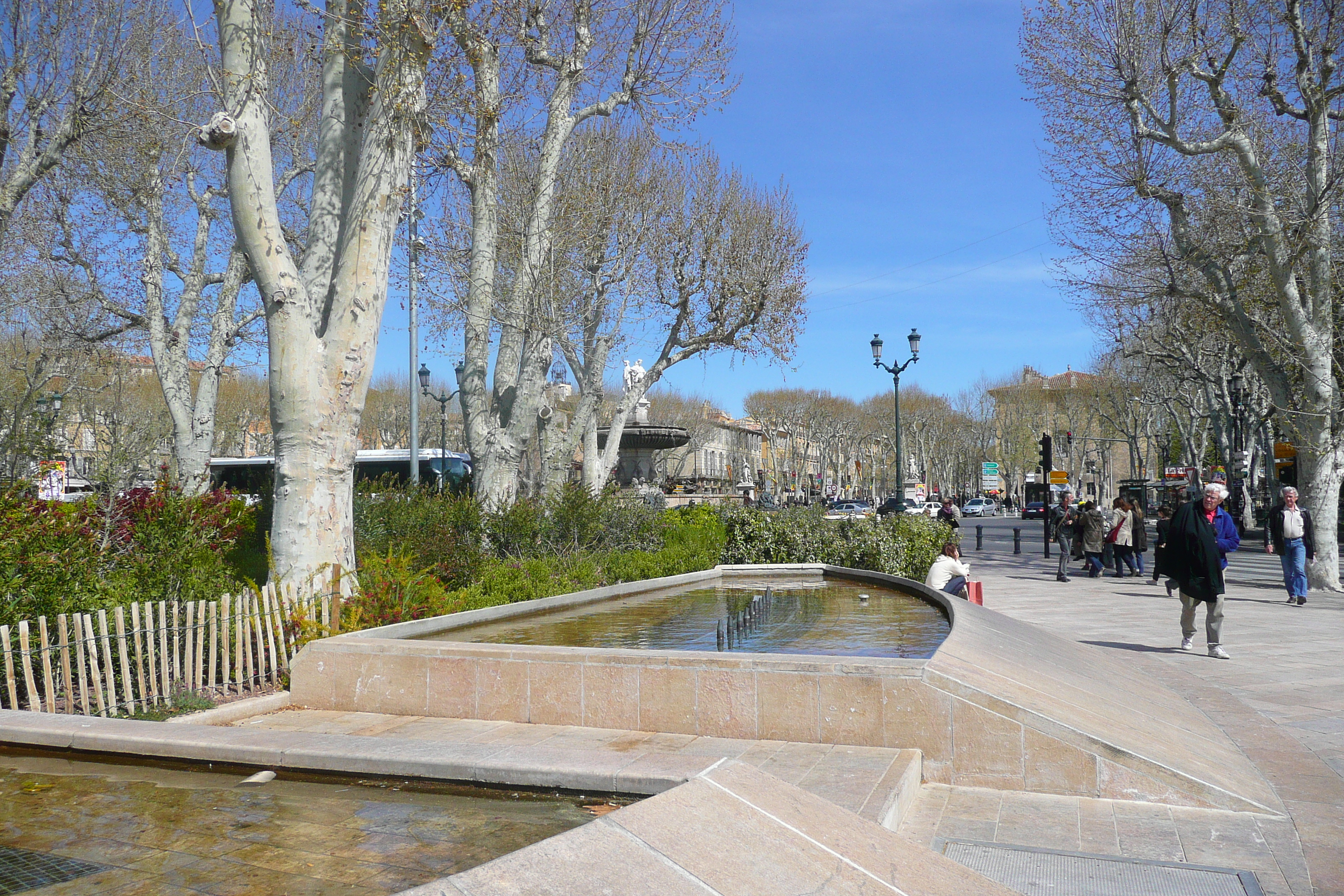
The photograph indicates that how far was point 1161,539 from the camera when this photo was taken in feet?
59.7

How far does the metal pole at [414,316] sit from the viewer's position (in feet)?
52.3

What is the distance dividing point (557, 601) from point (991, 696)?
17.2 ft

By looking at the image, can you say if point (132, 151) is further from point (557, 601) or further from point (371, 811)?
point (371, 811)

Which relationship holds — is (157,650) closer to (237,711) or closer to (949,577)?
(237,711)

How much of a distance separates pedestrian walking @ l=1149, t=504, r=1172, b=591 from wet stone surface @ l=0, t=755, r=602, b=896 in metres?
7.15

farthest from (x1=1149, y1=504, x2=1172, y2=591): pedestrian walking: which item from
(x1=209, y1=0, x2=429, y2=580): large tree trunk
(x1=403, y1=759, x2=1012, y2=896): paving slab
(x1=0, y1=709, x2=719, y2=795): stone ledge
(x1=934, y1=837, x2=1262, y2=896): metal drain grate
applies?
(x1=209, y1=0, x2=429, y2=580): large tree trunk

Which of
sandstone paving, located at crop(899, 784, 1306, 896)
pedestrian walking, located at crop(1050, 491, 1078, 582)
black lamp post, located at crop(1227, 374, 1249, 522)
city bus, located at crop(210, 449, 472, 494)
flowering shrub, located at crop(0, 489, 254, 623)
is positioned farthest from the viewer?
city bus, located at crop(210, 449, 472, 494)

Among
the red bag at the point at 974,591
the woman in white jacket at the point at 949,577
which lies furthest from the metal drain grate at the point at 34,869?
the red bag at the point at 974,591

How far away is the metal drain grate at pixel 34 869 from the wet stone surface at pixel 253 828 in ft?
0.11

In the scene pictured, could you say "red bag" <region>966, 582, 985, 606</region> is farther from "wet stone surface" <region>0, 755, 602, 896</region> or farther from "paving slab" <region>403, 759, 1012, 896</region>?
"paving slab" <region>403, 759, 1012, 896</region>

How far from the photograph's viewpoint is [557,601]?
372 inches

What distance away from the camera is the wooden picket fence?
19.5 ft

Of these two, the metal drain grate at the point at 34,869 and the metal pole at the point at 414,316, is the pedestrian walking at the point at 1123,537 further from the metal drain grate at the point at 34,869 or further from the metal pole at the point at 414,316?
the metal drain grate at the point at 34,869

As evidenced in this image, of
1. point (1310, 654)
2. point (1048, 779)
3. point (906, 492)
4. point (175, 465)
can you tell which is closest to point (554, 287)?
point (175, 465)
